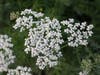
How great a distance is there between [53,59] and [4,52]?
0.47 m

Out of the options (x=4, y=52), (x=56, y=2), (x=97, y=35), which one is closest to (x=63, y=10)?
(x=56, y=2)

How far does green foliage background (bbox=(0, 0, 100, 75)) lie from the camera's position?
438 centimetres

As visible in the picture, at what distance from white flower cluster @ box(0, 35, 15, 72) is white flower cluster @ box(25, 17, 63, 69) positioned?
162 mm

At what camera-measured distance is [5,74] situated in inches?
172

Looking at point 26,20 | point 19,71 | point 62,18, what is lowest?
point 19,71

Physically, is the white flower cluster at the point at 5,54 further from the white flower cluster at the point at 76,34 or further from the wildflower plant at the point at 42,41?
the white flower cluster at the point at 76,34

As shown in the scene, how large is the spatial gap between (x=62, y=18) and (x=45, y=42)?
23.4 inches

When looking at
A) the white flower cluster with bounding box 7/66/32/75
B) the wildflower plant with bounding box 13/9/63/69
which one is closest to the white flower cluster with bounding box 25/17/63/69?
the wildflower plant with bounding box 13/9/63/69

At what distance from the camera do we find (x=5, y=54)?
13.7ft

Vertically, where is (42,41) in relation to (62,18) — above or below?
below

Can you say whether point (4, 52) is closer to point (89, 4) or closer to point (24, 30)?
point (24, 30)

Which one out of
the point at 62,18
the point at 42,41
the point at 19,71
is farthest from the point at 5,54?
the point at 62,18

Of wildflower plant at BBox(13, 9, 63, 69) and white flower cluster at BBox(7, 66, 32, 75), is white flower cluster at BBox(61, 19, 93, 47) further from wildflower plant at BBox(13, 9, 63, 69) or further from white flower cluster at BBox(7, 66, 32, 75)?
white flower cluster at BBox(7, 66, 32, 75)

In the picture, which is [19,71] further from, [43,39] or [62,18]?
[62,18]
